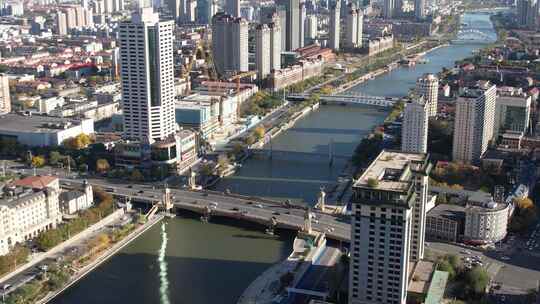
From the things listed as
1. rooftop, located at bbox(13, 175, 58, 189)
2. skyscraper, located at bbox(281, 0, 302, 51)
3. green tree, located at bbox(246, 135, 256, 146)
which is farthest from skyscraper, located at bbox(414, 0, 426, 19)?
rooftop, located at bbox(13, 175, 58, 189)

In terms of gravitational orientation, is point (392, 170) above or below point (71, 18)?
below

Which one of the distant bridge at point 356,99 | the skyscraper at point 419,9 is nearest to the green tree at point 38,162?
the distant bridge at point 356,99

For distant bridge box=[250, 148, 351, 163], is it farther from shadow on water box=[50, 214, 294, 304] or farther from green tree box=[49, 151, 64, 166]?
green tree box=[49, 151, 64, 166]

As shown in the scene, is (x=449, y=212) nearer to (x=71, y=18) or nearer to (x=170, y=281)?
(x=170, y=281)

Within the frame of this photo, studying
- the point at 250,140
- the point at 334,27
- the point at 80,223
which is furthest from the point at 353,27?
the point at 80,223

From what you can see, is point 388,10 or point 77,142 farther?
point 388,10

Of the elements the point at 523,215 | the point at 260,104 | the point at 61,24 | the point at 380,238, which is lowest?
the point at 523,215

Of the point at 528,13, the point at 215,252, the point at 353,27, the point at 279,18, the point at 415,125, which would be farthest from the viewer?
the point at 528,13

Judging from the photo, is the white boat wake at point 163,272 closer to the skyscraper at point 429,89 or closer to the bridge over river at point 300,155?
the bridge over river at point 300,155
